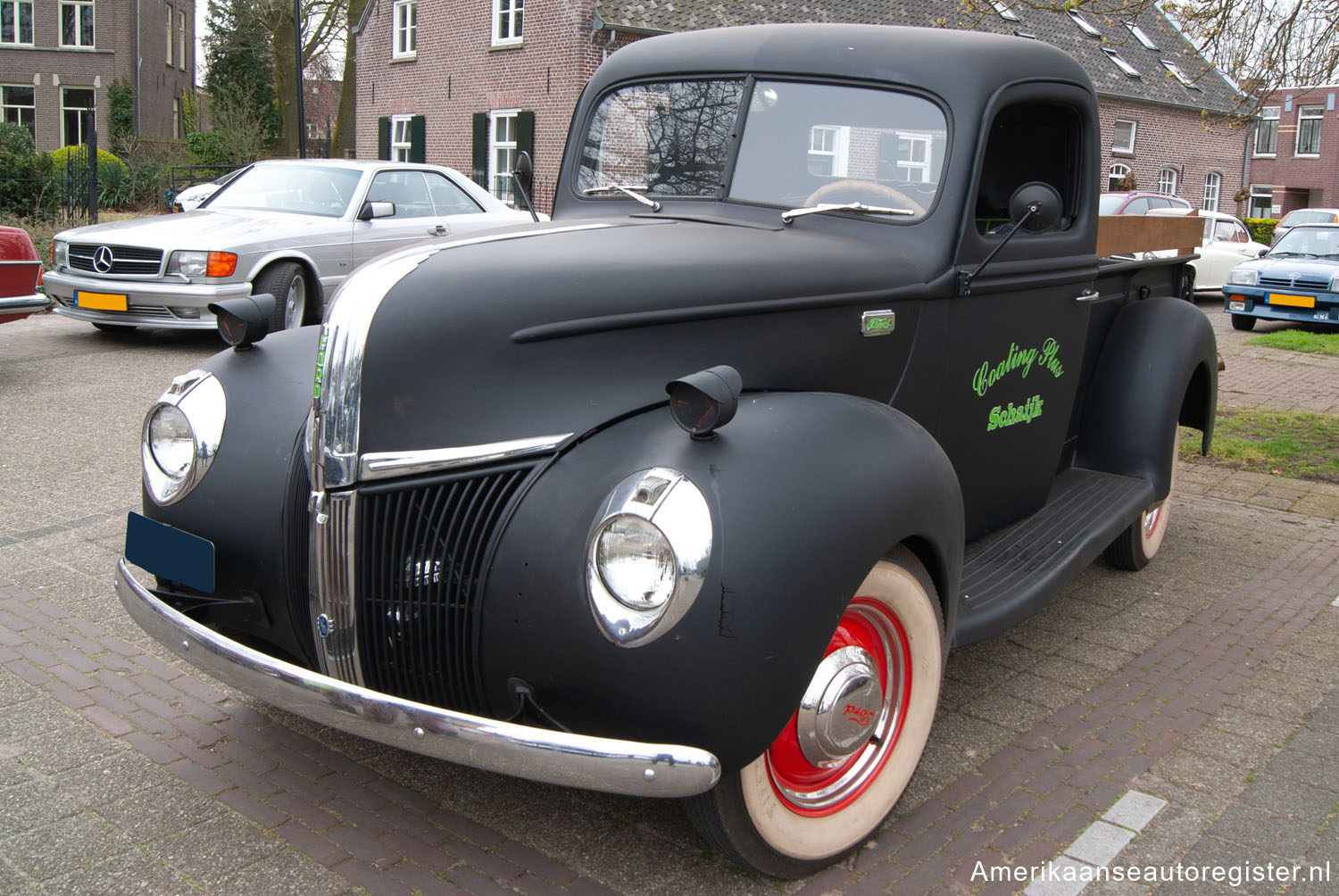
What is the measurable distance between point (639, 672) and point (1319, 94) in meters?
54.9

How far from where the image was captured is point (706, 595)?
85.6 inches

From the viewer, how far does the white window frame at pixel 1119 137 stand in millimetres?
28953

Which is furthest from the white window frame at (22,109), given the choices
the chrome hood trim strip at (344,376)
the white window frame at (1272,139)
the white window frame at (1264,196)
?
the white window frame at (1264,196)

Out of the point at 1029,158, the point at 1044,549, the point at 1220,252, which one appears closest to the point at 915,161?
the point at 1029,158

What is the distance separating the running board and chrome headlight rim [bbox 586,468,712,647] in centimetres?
108

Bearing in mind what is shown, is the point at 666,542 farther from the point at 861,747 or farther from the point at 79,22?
the point at 79,22

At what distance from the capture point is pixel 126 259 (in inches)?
366

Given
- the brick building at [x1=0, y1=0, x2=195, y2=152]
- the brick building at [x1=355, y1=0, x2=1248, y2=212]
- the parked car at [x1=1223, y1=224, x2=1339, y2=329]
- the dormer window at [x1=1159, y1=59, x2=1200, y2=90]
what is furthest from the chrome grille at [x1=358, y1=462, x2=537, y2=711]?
the brick building at [x1=0, y1=0, x2=195, y2=152]

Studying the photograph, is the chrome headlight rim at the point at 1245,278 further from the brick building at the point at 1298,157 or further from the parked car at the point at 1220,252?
the brick building at the point at 1298,157

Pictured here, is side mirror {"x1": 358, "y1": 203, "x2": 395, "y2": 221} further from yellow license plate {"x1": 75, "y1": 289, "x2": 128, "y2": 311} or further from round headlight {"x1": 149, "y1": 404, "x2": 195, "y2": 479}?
round headlight {"x1": 149, "y1": 404, "x2": 195, "y2": 479}

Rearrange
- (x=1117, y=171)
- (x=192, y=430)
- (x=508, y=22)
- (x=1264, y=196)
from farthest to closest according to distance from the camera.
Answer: (x=1264, y=196) → (x=1117, y=171) → (x=508, y=22) → (x=192, y=430)

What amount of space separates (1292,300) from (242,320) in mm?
15354

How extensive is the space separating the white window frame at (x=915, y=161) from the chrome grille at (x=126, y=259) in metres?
7.48

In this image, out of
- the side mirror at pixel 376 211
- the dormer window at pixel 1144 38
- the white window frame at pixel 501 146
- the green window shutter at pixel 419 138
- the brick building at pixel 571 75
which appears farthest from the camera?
the dormer window at pixel 1144 38
